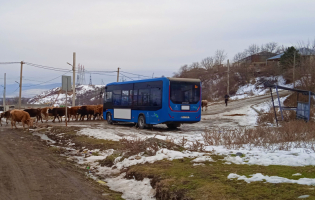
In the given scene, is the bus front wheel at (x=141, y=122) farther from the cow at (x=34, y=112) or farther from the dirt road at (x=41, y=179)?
the cow at (x=34, y=112)

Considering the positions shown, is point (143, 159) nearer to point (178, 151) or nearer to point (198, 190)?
point (178, 151)

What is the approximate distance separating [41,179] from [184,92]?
13.1 metres

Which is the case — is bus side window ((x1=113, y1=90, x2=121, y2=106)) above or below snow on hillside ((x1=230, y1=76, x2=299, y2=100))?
below

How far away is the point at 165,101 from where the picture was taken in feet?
65.4

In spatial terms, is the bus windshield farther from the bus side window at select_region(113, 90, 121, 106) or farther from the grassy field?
the grassy field

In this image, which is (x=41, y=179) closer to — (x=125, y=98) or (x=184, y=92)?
(x=184, y=92)

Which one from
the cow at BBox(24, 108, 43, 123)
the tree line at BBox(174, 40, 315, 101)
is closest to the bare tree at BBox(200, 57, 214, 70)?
the tree line at BBox(174, 40, 315, 101)

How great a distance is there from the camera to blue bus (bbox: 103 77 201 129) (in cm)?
2004

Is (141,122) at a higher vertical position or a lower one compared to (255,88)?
lower

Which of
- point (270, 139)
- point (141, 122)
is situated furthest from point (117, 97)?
point (270, 139)

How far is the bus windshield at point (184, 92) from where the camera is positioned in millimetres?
20172

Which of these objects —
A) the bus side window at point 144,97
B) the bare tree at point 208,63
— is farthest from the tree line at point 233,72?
the bus side window at point 144,97

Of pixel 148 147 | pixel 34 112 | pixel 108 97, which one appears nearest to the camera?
pixel 148 147

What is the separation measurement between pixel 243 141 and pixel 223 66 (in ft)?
293
